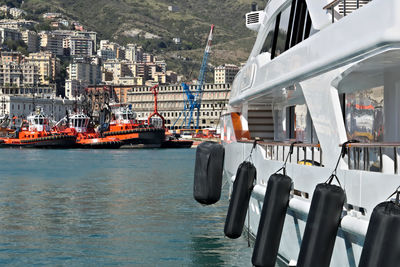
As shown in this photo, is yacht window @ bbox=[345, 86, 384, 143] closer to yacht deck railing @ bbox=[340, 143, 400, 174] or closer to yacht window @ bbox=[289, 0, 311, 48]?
yacht deck railing @ bbox=[340, 143, 400, 174]

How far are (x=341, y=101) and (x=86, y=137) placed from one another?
274 feet

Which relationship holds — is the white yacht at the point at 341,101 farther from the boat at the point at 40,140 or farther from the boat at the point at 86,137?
the boat at the point at 40,140

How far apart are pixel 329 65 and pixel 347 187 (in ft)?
4.20

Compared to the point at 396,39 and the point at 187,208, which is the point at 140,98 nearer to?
the point at 187,208

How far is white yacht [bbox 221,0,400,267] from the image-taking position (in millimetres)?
6207

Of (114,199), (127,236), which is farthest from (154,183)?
(127,236)

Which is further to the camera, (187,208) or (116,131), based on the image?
(116,131)

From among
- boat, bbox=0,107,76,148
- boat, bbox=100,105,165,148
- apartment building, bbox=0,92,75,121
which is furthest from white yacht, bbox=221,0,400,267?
apartment building, bbox=0,92,75,121

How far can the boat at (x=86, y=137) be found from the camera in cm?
8575

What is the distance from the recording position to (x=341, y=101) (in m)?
8.39

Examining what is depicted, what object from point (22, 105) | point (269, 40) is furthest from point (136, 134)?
point (22, 105)

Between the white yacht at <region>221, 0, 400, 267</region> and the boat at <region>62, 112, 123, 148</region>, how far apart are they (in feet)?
248

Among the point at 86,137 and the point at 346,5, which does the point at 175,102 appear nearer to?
the point at 86,137

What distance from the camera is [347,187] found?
6.62 m
